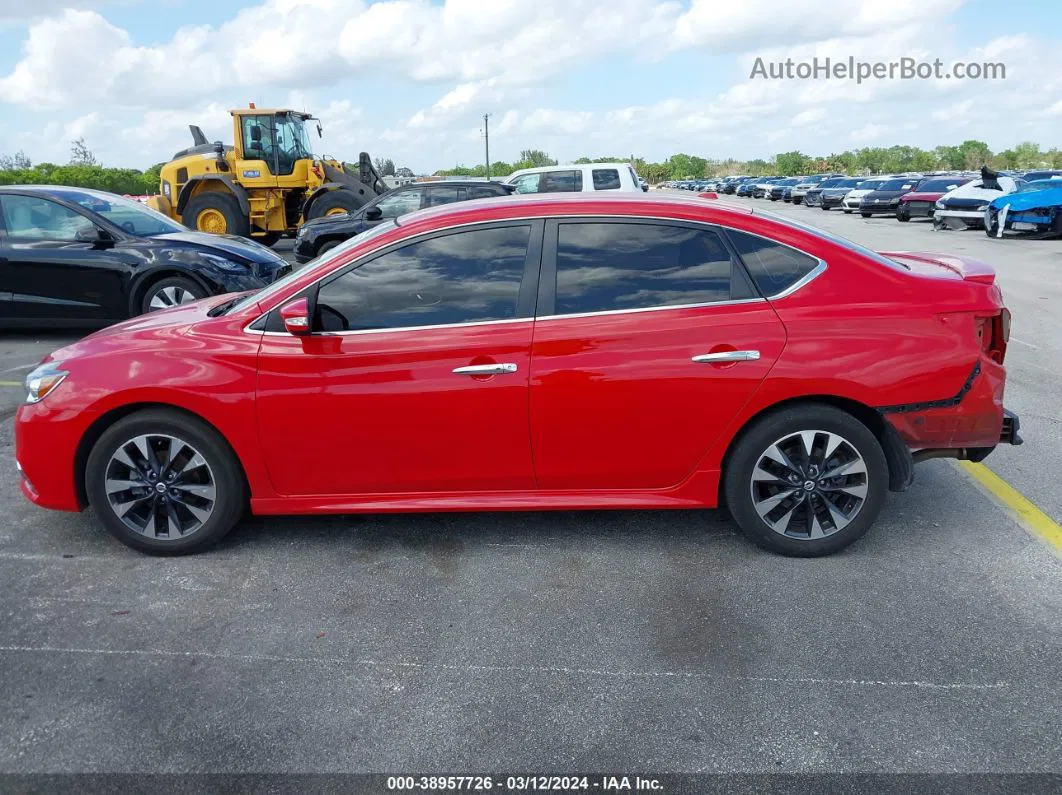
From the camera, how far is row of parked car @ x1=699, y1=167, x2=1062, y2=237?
2147 centimetres

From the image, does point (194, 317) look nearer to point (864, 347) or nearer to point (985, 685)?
point (864, 347)

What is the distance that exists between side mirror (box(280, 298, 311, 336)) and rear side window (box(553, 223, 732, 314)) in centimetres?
111


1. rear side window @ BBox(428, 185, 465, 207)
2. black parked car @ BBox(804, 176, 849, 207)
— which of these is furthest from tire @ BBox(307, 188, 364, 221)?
black parked car @ BBox(804, 176, 849, 207)

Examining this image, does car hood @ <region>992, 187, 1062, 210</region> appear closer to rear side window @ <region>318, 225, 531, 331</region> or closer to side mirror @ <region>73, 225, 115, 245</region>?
side mirror @ <region>73, 225, 115, 245</region>

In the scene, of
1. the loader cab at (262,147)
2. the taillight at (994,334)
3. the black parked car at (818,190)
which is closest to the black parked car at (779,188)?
the black parked car at (818,190)

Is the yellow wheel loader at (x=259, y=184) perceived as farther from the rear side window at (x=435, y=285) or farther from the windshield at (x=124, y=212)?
the rear side window at (x=435, y=285)

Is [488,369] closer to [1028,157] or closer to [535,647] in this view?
[535,647]

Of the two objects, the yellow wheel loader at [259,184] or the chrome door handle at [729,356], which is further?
the yellow wheel loader at [259,184]

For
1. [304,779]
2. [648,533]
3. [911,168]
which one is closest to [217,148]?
[648,533]

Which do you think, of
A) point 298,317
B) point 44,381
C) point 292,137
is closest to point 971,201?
point 292,137

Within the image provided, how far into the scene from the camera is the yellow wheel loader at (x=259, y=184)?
1844 cm

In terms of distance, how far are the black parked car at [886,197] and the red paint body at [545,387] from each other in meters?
31.9

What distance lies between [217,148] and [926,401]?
18.0 meters

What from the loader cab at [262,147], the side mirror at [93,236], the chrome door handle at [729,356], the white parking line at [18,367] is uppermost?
the loader cab at [262,147]
